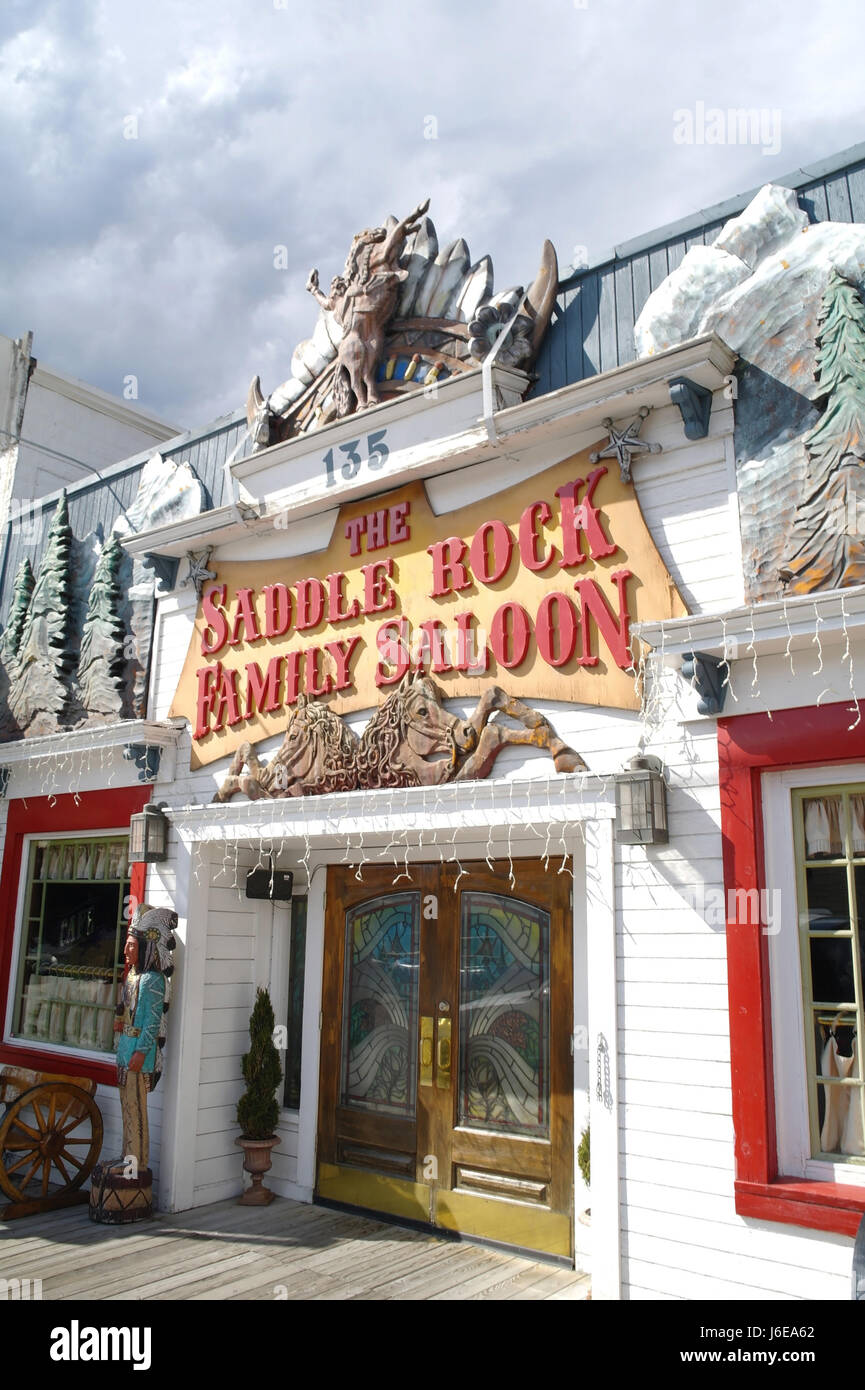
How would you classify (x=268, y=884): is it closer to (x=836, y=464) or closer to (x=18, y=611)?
(x=18, y=611)

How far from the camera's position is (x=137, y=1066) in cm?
646

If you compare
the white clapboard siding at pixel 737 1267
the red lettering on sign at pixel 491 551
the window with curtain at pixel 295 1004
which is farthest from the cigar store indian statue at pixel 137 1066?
the white clapboard siding at pixel 737 1267

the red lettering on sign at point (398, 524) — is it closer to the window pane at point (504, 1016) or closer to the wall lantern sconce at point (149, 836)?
the window pane at point (504, 1016)

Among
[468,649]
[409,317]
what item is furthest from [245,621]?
[409,317]

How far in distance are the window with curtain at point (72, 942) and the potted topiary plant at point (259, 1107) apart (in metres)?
1.36

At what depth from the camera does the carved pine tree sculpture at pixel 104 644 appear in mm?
8125

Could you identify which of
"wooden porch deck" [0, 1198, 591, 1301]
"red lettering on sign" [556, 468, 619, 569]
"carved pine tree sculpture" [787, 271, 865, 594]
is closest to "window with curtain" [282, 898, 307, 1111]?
"wooden porch deck" [0, 1198, 591, 1301]

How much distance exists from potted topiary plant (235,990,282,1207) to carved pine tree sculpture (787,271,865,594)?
15.4 ft

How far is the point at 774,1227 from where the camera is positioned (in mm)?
4180

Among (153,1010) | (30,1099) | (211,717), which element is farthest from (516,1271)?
(211,717)

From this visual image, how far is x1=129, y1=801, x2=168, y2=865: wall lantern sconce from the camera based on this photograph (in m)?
7.07

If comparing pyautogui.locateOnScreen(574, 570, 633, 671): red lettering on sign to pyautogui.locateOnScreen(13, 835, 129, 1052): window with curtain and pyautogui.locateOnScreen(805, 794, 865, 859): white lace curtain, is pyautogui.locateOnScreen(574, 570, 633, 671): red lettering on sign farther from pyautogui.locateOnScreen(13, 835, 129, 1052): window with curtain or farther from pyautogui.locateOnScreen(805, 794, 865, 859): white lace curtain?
pyautogui.locateOnScreen(13, 835, 129, 1052): window with curtain

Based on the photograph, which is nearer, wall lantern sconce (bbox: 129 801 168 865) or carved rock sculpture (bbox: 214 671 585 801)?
carved rock sculpture (bbox: 214 671 585 801)

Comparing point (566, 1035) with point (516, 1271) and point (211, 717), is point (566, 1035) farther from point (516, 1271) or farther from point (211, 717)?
point (211, 717)
